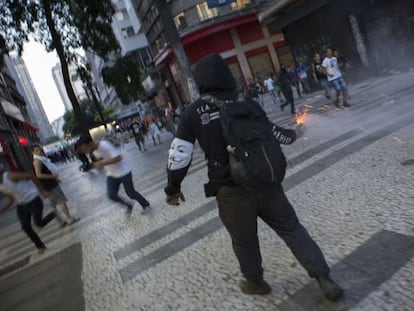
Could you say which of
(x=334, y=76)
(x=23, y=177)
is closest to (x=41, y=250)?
(x=23, y=177)

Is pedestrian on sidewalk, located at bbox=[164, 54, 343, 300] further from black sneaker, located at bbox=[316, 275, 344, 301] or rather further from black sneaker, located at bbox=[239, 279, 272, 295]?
black sneaker, located at bbox=[239, 279, 272, 295]

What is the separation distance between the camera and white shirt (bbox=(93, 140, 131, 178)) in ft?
22.0

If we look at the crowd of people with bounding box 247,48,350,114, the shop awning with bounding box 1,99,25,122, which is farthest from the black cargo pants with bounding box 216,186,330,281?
the shop awning with bounding box 1,99,25,122

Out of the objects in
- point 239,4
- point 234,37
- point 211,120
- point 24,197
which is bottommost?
point 24,197

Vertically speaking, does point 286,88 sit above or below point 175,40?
below

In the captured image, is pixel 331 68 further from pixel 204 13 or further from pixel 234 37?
pixel 234 37

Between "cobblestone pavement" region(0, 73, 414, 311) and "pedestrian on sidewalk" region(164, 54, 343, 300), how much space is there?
441mm

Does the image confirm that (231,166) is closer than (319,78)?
Yes

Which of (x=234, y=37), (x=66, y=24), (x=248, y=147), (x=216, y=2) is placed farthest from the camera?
(x=234, y=37)

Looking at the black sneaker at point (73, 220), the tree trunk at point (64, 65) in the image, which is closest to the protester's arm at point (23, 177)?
the black sneaker at point (73, 220)

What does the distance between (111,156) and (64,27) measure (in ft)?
44.3

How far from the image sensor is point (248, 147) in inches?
104

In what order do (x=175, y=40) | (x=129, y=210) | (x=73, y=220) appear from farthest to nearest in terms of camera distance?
(x=175, y=40), (x=73, y=220), (x=129, y=210)

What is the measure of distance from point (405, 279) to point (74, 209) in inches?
357
